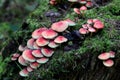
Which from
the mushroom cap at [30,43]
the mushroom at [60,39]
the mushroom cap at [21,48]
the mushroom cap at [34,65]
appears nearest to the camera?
the mushroom at [60,39]

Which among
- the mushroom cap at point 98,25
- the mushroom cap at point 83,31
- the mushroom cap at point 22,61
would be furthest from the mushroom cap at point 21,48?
the mushroom cap at point 98,25

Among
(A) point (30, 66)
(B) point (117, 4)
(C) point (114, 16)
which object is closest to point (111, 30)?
(C) point (114, 16)

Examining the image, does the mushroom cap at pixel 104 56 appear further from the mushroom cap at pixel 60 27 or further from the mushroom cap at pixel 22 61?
the mushroom cap at pixel 22 61

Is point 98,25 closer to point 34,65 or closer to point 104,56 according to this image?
point 104,56

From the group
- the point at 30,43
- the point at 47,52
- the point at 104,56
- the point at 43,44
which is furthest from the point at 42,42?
the point at 104,56

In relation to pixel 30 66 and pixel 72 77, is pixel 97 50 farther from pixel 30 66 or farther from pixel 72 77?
pixel 30 66
